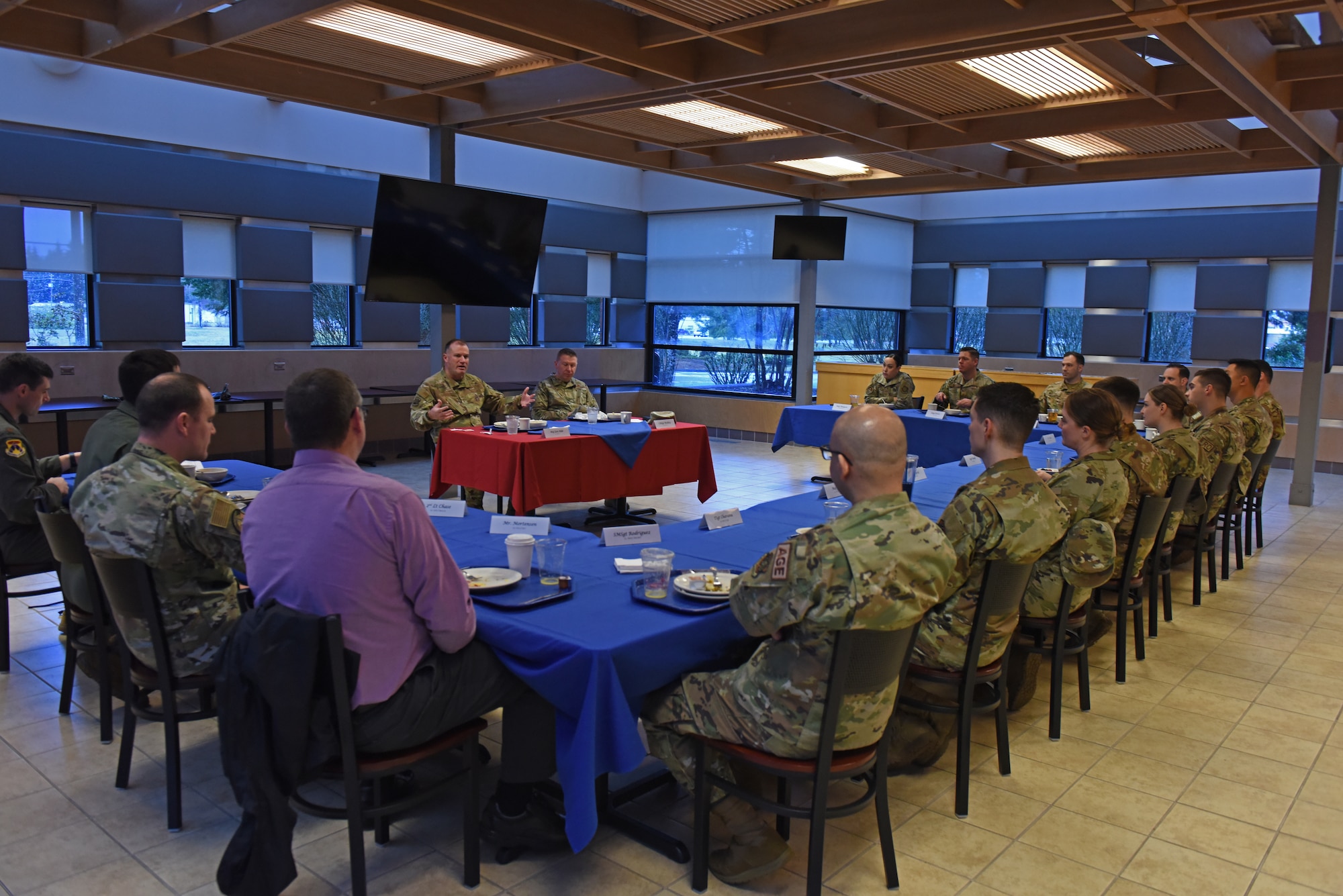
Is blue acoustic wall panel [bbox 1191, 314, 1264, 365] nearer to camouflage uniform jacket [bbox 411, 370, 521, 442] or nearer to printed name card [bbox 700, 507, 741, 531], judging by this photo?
camouflage uniform jacket [bbox 411, 370, 521, 442]

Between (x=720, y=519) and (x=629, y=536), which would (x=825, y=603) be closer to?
(x=629, y=536)

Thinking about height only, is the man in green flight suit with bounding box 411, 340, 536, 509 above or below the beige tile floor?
above

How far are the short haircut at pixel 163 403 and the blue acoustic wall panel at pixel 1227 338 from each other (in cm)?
1197

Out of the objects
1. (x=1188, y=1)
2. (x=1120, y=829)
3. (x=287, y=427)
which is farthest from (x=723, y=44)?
(x=1120, y=829)

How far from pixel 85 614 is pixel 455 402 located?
393 cm

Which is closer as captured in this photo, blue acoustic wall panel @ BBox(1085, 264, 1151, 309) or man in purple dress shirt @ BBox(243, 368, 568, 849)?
man in purple dress shirt @ BBox(243, 368, 568, 849)

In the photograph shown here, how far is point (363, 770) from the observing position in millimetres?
2428

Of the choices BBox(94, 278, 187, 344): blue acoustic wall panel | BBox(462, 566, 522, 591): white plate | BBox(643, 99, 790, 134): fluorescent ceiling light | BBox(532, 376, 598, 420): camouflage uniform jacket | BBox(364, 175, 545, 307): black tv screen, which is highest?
BBox(643, 99, 790, 134): fluorescent ceiling light

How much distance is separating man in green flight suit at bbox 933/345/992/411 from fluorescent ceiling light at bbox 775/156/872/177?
2.10 meters

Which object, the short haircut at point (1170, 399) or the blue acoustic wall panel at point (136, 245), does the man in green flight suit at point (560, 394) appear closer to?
the blue acoustic wall panel at point (136, 245)

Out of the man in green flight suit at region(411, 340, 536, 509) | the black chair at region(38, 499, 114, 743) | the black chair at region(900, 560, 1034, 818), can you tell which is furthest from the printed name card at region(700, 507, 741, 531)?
the man in green flight suit at region(411, 340, 536, 509)

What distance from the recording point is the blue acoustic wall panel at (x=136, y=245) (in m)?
8.98

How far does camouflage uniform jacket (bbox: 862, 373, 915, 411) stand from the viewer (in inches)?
393

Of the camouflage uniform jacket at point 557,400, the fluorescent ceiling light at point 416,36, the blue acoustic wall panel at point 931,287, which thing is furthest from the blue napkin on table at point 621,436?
the blue acoustic wall panel at point 931,287
